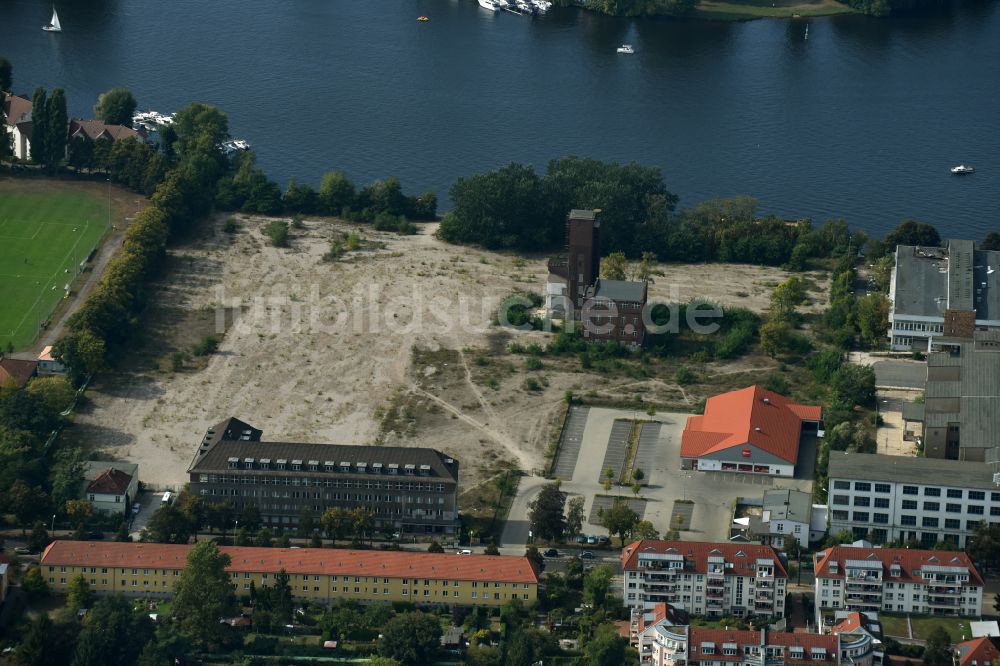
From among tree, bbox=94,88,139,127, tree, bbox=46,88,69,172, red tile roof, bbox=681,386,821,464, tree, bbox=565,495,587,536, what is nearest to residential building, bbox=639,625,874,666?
tree, bbox=565,495,587,536

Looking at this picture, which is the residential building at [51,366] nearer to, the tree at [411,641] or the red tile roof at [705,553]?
the tree at [411,641]

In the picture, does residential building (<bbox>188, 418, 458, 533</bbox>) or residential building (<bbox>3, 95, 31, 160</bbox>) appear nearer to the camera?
residential building (<bbox>188, 418, 458, 533</bbox>)

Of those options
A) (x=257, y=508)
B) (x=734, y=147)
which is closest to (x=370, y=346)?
(x=257, y=508)

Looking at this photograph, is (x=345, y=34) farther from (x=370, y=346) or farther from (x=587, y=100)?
(x=370, y=346)

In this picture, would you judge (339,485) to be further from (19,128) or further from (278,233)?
(19,128)

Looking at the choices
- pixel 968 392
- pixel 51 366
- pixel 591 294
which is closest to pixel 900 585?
pixel 968 392

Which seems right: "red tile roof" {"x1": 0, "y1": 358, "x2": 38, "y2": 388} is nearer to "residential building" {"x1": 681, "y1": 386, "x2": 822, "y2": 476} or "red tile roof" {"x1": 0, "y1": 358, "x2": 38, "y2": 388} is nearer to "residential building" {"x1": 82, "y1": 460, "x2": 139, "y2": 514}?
"residential building" {"x1": 82, "y1": 460, "x2": 139, "y2": 514}
